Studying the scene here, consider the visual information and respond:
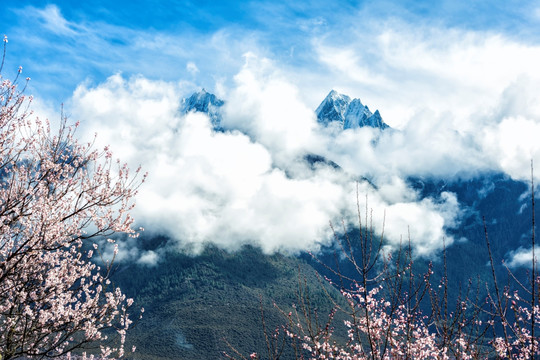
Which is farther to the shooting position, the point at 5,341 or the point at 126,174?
the point at 126,174

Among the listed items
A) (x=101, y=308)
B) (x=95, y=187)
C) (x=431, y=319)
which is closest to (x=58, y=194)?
(x=95, y=187)

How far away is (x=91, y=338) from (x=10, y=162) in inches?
256

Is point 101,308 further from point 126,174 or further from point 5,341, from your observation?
point 126,174

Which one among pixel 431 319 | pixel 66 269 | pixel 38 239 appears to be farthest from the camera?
pixel 66 269

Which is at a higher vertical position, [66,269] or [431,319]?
[66,269]

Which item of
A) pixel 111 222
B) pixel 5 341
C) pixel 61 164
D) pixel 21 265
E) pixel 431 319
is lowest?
pixel 5 341

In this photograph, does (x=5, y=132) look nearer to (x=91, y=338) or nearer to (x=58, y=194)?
(x=58, y=194)

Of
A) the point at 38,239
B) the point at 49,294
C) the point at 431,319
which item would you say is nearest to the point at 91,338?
the point at 49,294

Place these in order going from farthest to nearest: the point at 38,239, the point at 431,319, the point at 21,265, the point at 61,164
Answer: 1. the point at 61,164
2. the point at 21,265
3. the point at 38,239
4. the point at 431,319

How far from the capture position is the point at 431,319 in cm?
930

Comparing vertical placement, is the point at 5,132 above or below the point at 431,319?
above

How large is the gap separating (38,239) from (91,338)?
4.55m

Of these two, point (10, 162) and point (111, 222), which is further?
point (111, 222)

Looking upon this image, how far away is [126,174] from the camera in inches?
523
